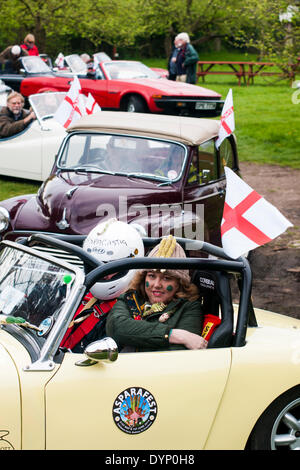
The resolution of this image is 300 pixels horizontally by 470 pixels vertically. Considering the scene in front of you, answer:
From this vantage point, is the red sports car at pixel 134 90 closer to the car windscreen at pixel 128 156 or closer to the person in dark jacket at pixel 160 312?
the car windscreen at pixel 128 156

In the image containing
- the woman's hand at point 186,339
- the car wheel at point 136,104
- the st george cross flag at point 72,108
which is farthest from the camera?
the car wheel at point 136,104

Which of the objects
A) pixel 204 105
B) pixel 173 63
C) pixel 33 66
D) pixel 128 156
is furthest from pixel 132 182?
pixel 173 63

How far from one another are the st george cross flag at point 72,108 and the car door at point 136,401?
6276mm

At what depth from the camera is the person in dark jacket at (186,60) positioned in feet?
57.3

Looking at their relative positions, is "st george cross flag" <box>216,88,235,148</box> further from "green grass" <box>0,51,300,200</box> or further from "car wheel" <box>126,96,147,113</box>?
"car wheel" <box>126,96,147,113</box>

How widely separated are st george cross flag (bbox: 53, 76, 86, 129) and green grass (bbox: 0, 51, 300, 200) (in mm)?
2043

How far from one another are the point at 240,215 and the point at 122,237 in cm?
105

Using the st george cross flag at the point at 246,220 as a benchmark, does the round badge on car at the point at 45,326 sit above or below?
below

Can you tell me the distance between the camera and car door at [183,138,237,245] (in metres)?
7.43

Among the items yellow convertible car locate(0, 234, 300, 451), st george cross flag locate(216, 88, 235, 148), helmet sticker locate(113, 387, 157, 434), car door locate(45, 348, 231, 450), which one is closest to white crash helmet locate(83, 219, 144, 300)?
yellow convertible car locate(0, 234, 300, 451)

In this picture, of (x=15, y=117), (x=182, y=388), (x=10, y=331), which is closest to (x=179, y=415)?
(x=182, y=388)

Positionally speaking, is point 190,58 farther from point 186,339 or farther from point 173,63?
point 186,339

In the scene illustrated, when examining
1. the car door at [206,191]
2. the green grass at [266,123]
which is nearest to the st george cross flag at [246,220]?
the car door at [206,191]

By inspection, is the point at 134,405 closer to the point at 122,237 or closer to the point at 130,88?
the point at 122,237
